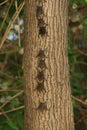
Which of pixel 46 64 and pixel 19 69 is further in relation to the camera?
pixel 19 69

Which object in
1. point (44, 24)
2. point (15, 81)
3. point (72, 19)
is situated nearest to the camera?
point (44, 24)

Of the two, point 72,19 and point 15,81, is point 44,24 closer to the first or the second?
point 15,81

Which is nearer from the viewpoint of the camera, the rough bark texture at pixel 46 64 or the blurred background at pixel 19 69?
the rough bark texture at pixel 46 64

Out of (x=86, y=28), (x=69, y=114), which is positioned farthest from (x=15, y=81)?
(x=69, y=114)

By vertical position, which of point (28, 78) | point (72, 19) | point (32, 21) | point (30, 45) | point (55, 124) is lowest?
point (55, 124)
